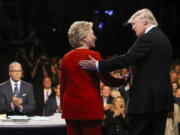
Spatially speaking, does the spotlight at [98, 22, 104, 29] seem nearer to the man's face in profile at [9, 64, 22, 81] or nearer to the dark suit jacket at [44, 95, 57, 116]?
the dark suit jacket at [44, 95, 57, 116]

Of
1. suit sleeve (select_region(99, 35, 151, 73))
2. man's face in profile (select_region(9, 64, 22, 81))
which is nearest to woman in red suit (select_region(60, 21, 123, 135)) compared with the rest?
suit sleeve (select_region(99, 35, 151, 73))

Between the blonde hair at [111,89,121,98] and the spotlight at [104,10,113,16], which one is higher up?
the spotlight at [104,10,113,16]

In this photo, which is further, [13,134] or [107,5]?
[107,5]

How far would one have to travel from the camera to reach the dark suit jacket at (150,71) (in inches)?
177

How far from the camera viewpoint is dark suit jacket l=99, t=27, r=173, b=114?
4500mm

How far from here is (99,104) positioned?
4.65m

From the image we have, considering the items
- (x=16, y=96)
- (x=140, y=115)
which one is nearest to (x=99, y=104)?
(x=140, y=115)

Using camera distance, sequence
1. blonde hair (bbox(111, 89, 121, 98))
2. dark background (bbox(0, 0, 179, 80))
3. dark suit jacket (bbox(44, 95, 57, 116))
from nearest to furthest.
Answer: blonde hair (bbox(111, 89, 121, 98))
dark suit jacket (bbox(44, 95, 57, 116))
dark background (bbox(0, 0, 179, 80))

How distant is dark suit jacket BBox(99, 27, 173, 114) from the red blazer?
0.26 m

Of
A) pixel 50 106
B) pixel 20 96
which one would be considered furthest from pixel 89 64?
pixel 50 106

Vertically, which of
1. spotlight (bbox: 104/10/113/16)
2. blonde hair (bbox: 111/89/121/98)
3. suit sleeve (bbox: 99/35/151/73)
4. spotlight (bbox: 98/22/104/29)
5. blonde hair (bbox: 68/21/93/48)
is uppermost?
spotlight (bbox: 104/10/113/16)

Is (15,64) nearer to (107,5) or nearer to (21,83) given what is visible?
(21,83)

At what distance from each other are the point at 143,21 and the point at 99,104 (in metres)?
0.76

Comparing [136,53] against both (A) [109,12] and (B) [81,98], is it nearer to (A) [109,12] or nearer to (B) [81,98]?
(B) [81,98]
